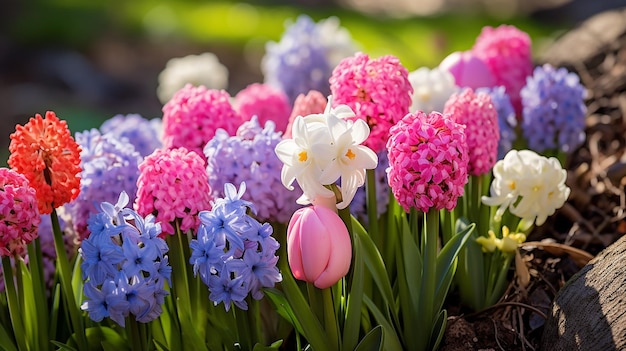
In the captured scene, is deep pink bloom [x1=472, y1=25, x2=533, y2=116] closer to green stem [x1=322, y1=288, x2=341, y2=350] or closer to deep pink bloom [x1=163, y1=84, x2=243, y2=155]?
deep pink bloom [x1=163, y1=84, x2=243, y2=155]

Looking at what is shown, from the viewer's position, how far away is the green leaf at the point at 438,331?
135 cm

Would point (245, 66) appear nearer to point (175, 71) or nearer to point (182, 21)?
point (182, 21)

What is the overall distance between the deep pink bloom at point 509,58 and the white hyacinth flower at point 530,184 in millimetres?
588

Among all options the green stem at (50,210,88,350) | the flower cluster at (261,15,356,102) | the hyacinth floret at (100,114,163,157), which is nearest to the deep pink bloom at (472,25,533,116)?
the flower cluster at (261,15,356,102)

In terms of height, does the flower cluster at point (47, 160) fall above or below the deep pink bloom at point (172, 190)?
above

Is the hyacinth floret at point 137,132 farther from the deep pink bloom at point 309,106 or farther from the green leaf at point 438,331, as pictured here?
the green leaf at point 438,331

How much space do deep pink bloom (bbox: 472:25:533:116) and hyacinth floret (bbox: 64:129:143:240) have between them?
3.03ft

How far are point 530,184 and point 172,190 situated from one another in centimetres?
62

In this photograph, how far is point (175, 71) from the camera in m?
2.82

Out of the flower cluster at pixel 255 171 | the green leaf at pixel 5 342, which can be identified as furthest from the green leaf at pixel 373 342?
the green leaf at pixel 5 342

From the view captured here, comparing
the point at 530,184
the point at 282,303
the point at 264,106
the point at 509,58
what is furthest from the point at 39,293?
the point at 509,58

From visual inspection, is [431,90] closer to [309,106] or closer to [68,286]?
[309,106]

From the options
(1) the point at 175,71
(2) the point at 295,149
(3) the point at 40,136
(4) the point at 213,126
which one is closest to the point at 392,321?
(2) the point at 295,149

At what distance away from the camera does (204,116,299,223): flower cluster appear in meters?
1.46
